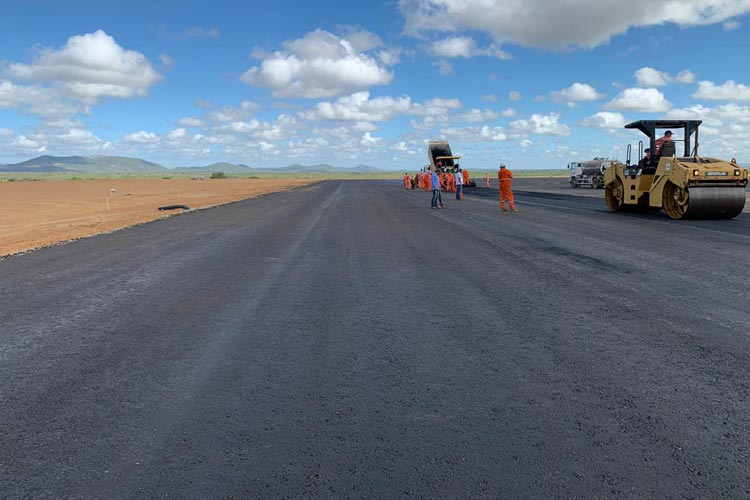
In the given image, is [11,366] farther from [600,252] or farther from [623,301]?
[600,252]

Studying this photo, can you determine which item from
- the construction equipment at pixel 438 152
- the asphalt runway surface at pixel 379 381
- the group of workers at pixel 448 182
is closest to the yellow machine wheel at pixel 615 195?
the group of workers at pixel 448 182

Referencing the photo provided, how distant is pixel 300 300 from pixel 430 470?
378cm

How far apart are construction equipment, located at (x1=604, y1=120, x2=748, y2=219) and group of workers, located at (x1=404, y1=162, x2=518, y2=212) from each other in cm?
354

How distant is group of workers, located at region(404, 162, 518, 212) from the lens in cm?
1848

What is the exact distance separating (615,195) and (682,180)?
3.41 m

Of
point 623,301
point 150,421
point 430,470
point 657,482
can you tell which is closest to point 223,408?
point 150,421

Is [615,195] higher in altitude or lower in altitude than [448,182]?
lower

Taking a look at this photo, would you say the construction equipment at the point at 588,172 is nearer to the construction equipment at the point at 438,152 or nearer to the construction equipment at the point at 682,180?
the construction equipment at the point at 438,152

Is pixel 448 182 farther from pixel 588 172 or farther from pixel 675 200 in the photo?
pixel 675 200

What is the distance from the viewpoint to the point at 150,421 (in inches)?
128

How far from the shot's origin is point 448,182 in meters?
35.9

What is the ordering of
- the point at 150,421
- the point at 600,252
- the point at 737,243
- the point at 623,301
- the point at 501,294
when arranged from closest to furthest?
1. the point at 150,421
2. the point at 623,301
3. the point at 501,294
4. the point at 600,252
5. the point at 737,243

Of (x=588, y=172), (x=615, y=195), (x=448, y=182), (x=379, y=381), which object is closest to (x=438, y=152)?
(x=448, y=182)

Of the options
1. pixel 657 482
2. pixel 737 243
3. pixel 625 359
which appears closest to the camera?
pixel 657 482
